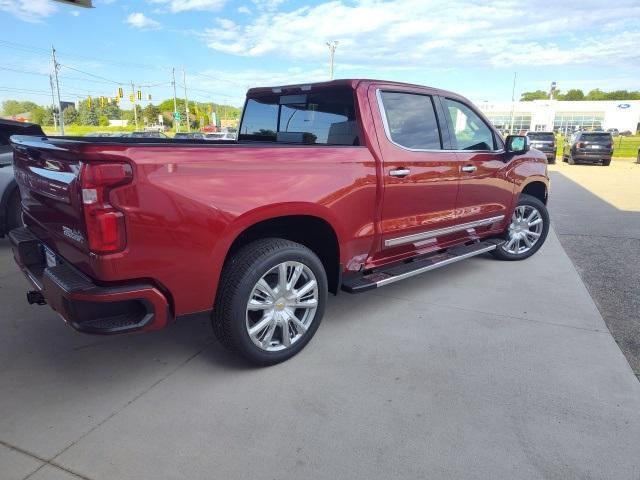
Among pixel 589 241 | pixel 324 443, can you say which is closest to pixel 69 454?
pixel 324 443

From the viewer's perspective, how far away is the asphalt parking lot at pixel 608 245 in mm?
3822

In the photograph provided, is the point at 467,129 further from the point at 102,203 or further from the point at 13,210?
the point at 13,210

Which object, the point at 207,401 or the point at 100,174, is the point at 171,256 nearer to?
the point at 100,174

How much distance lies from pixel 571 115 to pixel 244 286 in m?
97.4

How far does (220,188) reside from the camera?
2.50 meters

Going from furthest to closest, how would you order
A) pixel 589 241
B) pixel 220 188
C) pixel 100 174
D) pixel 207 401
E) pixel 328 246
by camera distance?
pixel 589 241
pixel 328 246
pixel 207 401
pixel 220 188
pixel 100 174

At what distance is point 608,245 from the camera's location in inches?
250

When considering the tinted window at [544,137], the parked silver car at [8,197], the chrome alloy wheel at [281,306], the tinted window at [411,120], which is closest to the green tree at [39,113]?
the tinted window at [544,137]

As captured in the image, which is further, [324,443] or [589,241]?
[589,241]

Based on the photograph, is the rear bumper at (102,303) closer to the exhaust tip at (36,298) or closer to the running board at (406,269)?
the exhaust tip at (36,298)

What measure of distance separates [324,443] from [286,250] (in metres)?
1.15

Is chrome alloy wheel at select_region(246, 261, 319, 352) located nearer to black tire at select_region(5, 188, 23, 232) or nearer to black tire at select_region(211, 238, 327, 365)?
black tire at select_region(211, 238, 327, 365)

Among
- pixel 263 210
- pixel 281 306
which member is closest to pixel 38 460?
pixel 281 306

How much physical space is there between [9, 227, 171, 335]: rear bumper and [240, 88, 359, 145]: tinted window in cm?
186
